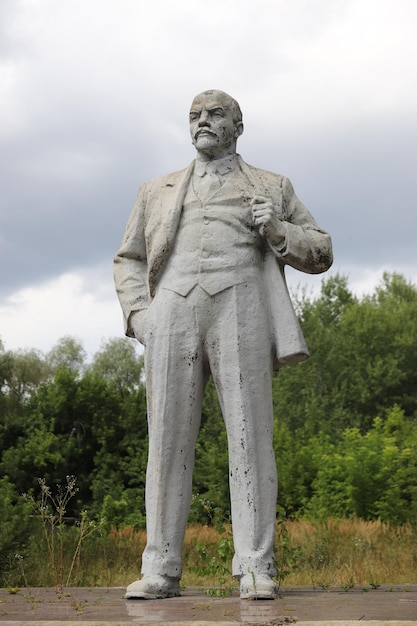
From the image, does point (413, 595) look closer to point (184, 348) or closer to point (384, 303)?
point (184, 348)

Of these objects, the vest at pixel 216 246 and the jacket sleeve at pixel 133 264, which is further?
the jacket sleeve at pixel 133 264

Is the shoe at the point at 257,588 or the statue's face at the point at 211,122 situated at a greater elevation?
the statue's face at the point at 211,122

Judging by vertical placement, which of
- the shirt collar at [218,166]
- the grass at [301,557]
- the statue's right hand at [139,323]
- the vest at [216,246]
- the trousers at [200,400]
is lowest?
the grass at [301,557]

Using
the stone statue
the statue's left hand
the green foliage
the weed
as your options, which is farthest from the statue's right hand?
the green foliage

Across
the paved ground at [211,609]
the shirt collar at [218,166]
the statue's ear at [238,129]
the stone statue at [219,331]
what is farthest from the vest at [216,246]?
the paved ground at [211,609]

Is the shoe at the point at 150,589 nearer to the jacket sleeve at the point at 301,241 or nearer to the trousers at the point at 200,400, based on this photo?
the trousers at the point at 200,400

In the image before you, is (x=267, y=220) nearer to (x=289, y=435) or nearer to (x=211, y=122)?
(x=211, y=122)

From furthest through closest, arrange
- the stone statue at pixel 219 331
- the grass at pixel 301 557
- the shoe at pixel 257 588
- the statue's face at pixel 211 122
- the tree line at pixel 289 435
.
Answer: the tree line at pixel 289 435
the grass at pixel 301 557
the statue's face at pixel 211 122
the stone statue at pixel 219 331
the shoe at pixel 257 588

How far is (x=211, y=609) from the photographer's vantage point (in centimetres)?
546

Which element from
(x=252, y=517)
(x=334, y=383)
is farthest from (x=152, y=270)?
(x=334, y=383)

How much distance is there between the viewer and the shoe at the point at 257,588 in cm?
587

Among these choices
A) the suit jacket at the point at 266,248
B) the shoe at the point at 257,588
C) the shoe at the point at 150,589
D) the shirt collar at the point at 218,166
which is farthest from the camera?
the shirt collar at the point at 218,166

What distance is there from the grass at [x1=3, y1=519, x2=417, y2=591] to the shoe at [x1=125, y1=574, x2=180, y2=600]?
9.66 feet

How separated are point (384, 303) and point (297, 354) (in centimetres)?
3782
